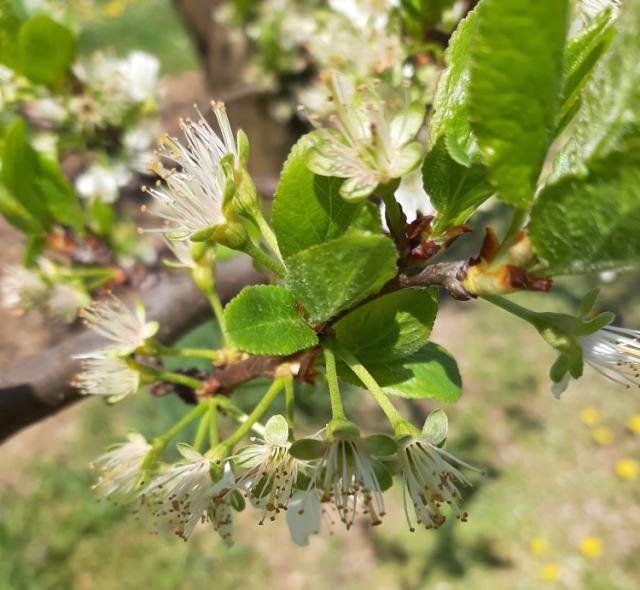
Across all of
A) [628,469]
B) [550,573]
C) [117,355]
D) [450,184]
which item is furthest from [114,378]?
[628,469]

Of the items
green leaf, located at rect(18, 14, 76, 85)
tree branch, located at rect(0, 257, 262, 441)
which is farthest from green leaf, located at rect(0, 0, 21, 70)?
tree branch, located at rect(0, 257, 262, 441)

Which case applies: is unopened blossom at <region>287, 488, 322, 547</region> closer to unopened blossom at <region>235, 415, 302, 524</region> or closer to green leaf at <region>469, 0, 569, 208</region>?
unopened blossom at <region>235, 415, 302, 524</region>

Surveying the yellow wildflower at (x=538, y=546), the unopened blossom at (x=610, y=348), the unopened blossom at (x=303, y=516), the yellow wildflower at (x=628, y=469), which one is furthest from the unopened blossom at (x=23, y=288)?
the yellow wildflower at (x=628, y=469)

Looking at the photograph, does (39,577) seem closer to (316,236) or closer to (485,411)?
(485,411)

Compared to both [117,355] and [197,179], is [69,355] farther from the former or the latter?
[197,179]

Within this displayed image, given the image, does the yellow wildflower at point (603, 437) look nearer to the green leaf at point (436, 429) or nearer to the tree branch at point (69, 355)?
the tree branch at point (69, 355)

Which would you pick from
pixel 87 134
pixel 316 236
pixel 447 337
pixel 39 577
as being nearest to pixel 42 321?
pixel 39 577
